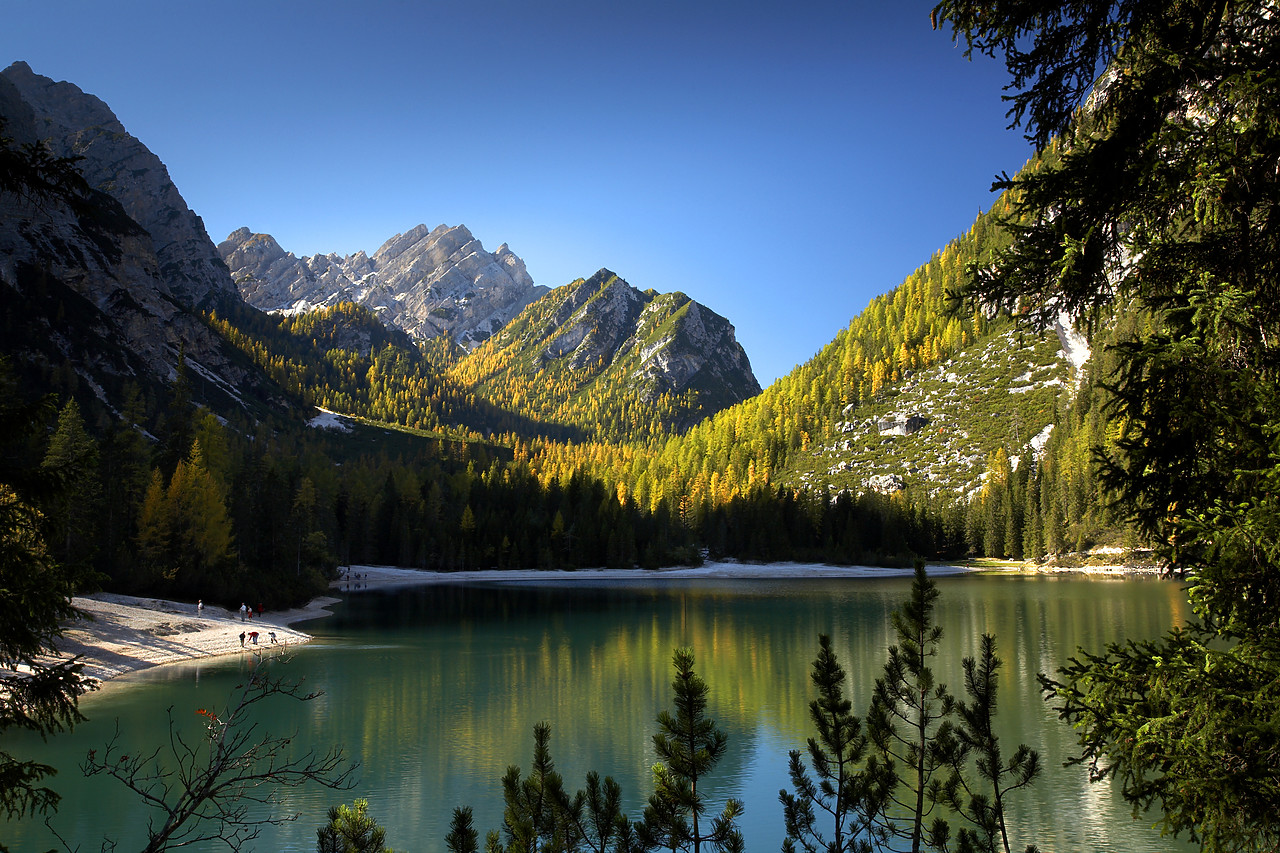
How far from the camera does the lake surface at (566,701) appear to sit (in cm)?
2023

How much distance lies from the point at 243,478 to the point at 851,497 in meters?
104

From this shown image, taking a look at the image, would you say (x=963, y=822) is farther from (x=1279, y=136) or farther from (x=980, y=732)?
(x=1279, y=136)

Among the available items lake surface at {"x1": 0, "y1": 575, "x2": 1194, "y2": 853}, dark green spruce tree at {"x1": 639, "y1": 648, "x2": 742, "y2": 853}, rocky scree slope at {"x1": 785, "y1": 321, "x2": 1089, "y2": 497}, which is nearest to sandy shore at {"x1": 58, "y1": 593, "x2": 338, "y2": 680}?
lake surface at {"x1": 0, "y1": 575, "x2": 1194, "y2": 853}

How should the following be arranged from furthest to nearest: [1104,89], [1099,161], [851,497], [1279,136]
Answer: [851,497] → [1104,89] → [1099,161] → [1279,136]

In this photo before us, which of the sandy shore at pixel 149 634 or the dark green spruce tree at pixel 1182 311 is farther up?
the dark green spruce tree at pixel 1182 311

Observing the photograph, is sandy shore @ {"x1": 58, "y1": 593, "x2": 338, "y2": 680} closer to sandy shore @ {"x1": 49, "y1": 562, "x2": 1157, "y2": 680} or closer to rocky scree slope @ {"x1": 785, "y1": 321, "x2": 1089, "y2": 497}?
sandy shore @ {"x1": 49, "y1": 562, "x2": 1157, "y2": 680}

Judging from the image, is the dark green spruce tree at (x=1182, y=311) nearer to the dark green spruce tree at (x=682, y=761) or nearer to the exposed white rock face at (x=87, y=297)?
the dark green spruce tree at (x=682, y=761)

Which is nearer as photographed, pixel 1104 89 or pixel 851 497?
pixel 1104 89

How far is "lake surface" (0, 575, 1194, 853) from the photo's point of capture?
20234 millimetres

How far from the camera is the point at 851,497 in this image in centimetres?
13938

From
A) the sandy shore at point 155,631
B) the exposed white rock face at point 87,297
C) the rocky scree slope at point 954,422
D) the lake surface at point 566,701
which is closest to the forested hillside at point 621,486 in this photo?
the rocky scree slope at point 954,422

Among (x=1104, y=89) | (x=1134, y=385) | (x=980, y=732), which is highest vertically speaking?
(x=1104, y=89)

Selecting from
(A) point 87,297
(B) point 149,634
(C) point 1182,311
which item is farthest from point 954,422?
(A) point 87,297

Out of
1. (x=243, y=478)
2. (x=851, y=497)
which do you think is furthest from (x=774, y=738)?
(x=851, y=497)
